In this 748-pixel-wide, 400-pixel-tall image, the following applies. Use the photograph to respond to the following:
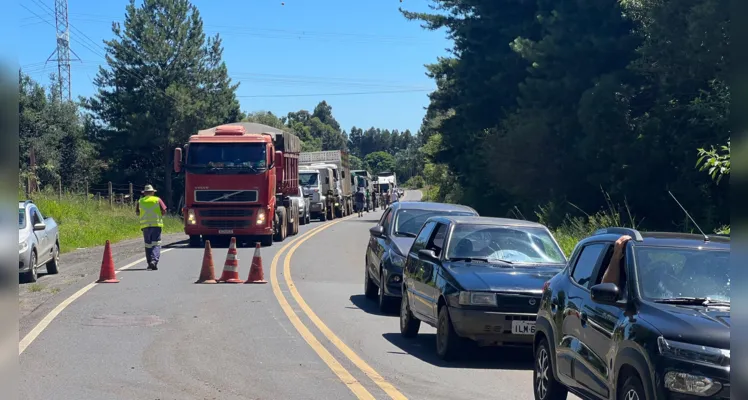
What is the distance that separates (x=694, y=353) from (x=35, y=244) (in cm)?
1515

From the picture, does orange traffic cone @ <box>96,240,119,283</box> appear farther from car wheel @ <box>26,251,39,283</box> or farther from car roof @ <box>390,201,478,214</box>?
car roof @ <box>390,201,478,214</box>

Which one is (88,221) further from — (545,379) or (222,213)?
(545,379)

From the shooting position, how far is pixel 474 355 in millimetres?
10633

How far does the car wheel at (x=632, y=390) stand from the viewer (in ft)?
18.9

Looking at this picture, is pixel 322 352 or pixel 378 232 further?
pixel 378 232

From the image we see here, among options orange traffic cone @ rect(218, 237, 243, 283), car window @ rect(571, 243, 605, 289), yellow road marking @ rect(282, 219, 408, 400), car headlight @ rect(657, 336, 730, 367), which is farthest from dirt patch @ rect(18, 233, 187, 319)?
car headlight @ rect(657, 336, 730, 367)

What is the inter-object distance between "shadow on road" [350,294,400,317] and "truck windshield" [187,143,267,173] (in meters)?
11.1

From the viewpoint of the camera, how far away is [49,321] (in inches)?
504

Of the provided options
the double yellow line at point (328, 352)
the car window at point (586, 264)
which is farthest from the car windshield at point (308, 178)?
the car window at point (586, 264)

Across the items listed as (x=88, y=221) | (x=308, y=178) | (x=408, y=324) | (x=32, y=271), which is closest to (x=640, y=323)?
(x=408, y=324)

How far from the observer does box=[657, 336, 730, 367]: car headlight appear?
5.25 m

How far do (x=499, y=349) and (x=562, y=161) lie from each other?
70.3 ft

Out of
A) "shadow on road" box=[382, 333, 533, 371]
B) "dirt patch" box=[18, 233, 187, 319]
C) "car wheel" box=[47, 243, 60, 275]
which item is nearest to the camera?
"shadow on road" box=[382, 333, 533, 371]

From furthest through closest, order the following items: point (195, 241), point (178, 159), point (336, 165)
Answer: point (336, 165) → point (195, 241) → point (178, 159)
